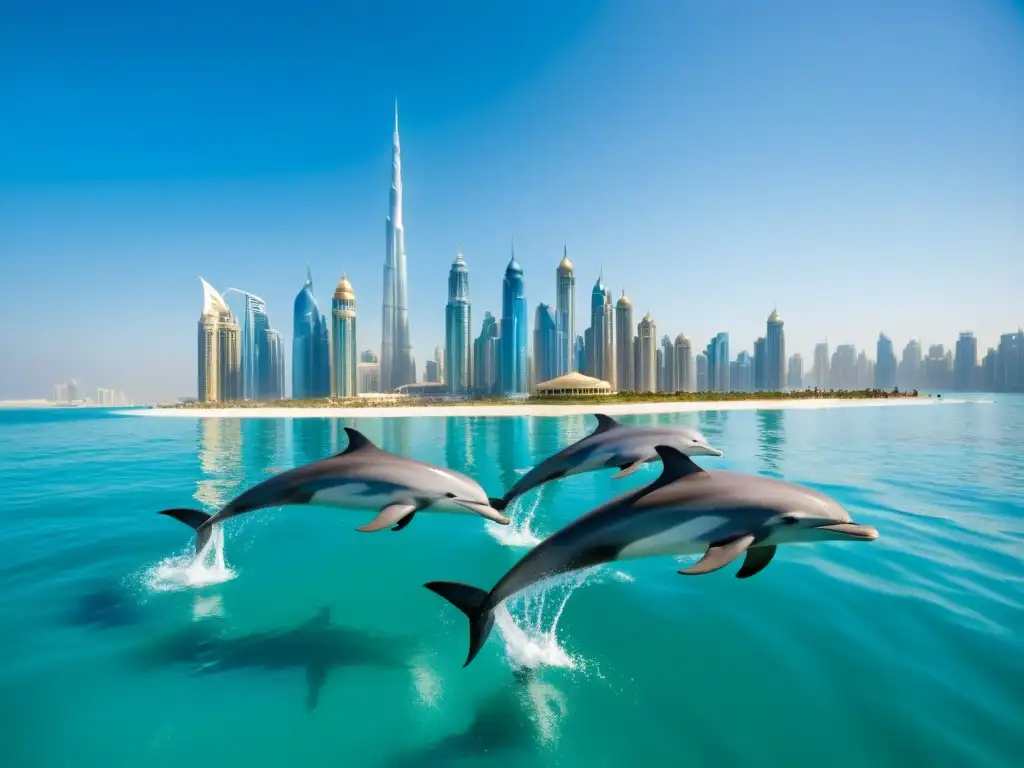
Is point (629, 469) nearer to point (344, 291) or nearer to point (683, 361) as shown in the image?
point (344, 291)

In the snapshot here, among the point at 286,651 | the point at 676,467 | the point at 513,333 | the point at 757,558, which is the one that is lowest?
the point at 286,651

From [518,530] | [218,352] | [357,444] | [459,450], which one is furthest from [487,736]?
[218,352]

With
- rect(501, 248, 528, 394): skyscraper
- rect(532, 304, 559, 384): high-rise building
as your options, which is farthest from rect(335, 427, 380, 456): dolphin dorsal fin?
rect(532, 304, 559, 384): high-rise building

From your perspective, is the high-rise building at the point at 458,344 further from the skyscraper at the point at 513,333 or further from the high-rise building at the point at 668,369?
the high-rise building at the point at 668,369

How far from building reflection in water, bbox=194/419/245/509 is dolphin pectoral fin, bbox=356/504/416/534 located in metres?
9.02

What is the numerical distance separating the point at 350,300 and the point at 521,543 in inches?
5241

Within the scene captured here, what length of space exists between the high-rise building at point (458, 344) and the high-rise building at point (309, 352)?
4250 centimetres

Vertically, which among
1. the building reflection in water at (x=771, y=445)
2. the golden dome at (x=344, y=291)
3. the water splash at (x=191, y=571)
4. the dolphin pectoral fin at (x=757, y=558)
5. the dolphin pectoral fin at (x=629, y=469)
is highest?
the golden dome at (x=344, y=291)

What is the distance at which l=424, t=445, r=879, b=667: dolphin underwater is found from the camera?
4199 millimetres

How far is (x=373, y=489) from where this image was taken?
19.6 feet

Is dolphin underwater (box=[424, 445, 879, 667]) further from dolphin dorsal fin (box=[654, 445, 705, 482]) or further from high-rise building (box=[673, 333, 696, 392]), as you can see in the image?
high-rise building (box=[673, 333, 696, 392])

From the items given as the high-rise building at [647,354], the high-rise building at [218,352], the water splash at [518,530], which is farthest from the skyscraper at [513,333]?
the water splash at [518,530]

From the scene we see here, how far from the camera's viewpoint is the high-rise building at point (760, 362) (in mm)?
179500

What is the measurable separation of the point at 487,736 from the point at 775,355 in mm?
200292
